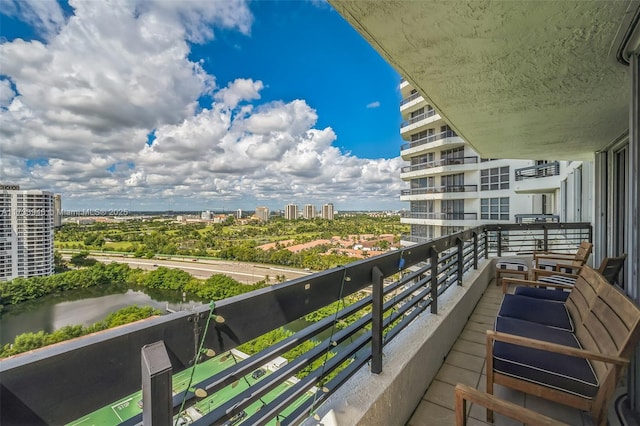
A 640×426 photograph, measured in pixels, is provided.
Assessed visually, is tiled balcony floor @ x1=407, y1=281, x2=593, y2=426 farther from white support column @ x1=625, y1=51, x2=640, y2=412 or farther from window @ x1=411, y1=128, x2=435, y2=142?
window @ x1=411, y1=128, x2=435, y2=142

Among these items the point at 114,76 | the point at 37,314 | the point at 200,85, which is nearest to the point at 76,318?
the point at 37,314

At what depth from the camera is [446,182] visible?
19266 millimetres

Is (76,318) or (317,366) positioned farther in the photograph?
(76,318)

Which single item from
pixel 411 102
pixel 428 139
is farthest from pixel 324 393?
pixel 411 102

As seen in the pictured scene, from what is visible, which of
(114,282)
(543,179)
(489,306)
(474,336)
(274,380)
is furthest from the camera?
(114,282)

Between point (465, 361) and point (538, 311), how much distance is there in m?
0.85

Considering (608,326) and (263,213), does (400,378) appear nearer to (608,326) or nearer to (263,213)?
(608,326)

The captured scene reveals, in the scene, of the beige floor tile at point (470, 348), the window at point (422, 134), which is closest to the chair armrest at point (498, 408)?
the beige floor tile at point (470, 348)

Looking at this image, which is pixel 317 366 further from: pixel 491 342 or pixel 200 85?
pixel 200 85

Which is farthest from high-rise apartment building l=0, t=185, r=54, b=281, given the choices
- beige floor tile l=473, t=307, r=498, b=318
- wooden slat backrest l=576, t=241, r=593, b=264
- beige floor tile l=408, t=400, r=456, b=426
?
wooden slat backrest l=576, t=241, r=593, b=264

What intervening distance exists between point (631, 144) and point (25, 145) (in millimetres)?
17519

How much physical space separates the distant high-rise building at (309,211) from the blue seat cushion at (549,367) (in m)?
21.3

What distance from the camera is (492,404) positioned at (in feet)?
4.05

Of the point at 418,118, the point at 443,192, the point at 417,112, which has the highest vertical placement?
the point at 417,112
